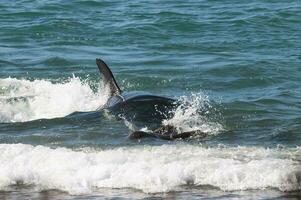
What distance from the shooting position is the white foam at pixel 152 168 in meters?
7.80

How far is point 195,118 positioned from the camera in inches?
436

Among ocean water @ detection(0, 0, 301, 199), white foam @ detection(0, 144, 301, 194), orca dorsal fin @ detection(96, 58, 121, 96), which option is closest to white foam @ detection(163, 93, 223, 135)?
ocean water @ detection(0, 0, 301, 199)

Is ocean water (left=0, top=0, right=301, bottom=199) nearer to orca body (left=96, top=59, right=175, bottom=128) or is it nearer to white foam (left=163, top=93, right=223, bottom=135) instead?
white foam (left=163, top=93, right=223, bottom=135)

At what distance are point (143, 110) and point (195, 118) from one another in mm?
688

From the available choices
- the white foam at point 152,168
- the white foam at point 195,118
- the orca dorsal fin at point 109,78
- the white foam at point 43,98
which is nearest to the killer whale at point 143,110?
the orca dorsal fin at point 109,78

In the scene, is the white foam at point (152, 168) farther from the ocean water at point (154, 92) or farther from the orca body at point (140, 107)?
the orca body at point (140, 107)

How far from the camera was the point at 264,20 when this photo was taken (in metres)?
21.5

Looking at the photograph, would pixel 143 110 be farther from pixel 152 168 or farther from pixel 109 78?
pixel 152 168

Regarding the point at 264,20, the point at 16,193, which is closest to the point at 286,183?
the point at 16,193

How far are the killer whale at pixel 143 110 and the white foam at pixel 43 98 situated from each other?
0.58m

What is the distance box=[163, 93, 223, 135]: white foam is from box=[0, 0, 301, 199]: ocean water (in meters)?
0.02

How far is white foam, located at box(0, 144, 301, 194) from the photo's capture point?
7.80 m

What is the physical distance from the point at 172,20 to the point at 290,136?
12.2 meters

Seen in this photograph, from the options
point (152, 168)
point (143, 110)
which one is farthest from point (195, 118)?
point (152, 168)
